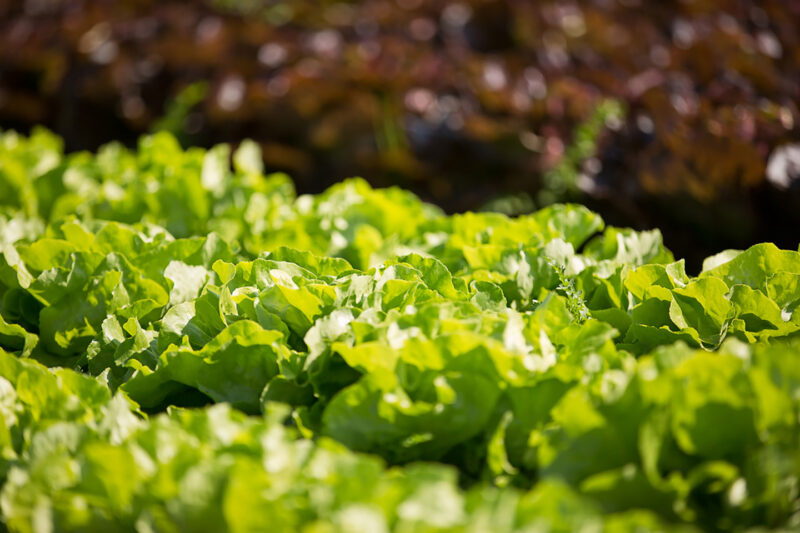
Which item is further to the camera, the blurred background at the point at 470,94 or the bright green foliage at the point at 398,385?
the blurred background at the point at 470,94

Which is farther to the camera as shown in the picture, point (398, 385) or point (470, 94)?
point (470, 94)

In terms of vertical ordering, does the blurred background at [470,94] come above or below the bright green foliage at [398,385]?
below

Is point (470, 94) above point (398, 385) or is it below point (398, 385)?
below

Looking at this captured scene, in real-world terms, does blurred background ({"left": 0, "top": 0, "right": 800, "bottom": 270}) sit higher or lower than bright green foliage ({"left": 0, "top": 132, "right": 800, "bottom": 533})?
lower

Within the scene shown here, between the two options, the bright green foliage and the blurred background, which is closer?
the bright green foliage
